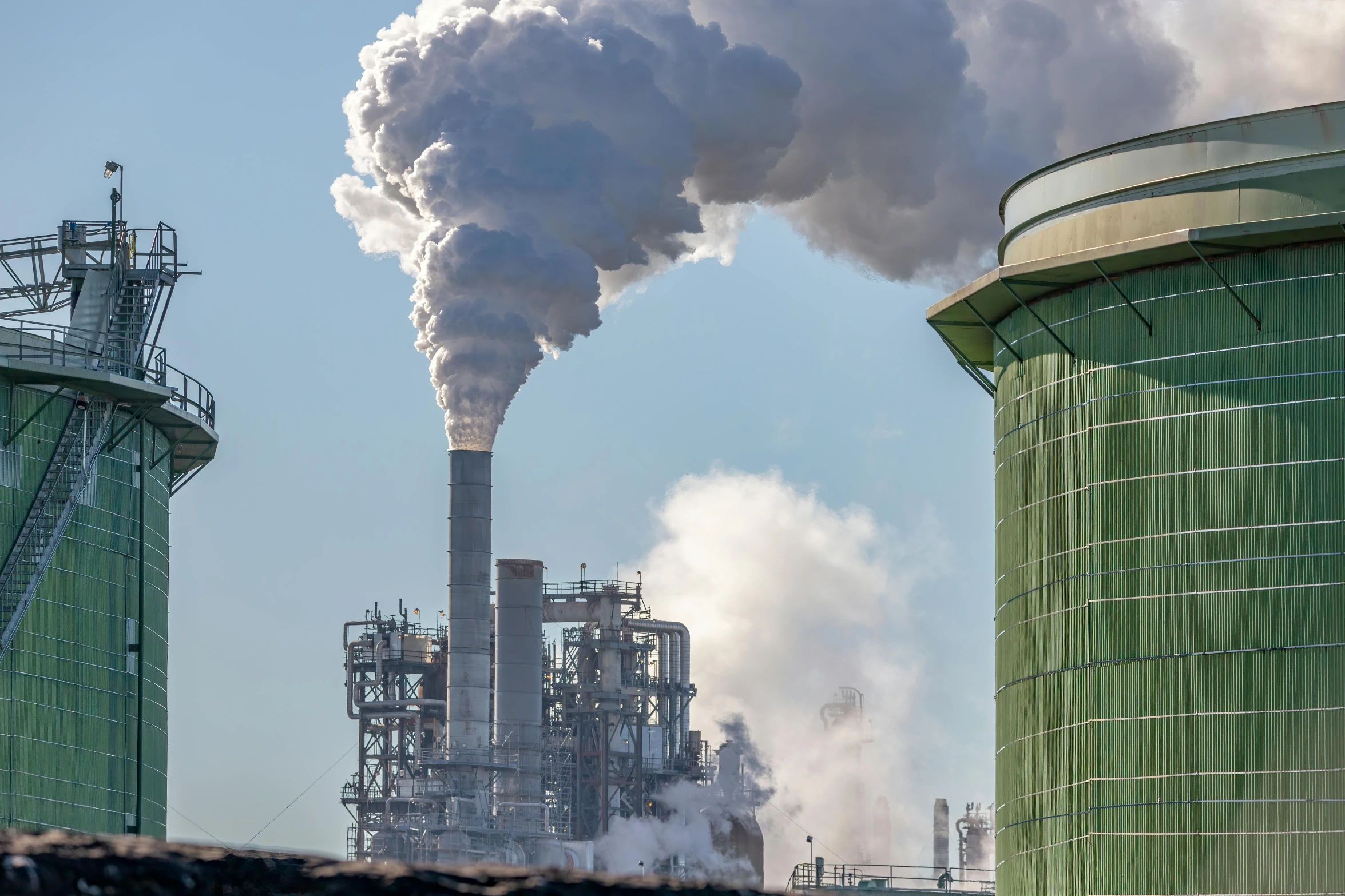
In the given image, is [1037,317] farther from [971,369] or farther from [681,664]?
[681,664]

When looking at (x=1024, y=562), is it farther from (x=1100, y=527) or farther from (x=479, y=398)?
(x=479, y=398)

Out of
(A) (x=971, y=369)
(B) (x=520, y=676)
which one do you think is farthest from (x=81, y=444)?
(B) (x=520, y=676)

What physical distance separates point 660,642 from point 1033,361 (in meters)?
63.6

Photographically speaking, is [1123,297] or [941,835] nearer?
[1123,297]

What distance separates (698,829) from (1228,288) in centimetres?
6377

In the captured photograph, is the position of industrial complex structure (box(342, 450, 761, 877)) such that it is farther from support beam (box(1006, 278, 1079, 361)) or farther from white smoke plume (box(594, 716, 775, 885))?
support beam (box(1006, 278, 1079, 361))

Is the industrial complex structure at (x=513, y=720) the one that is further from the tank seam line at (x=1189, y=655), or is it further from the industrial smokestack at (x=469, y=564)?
the tank seam line at (x=1189, y=655)

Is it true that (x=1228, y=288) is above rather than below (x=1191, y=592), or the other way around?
above

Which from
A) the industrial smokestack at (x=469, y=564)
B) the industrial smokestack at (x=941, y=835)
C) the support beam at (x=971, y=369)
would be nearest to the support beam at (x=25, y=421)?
the support beam at (x=971, y=369)

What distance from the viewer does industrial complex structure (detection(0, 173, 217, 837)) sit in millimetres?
38594

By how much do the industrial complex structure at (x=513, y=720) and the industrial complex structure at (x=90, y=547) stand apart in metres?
28.0

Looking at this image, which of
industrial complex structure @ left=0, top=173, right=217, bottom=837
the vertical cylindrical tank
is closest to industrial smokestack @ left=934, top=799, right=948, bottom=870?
the vertical cylindrical tank

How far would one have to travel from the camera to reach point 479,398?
7112 cm

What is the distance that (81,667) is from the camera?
1576 inches
